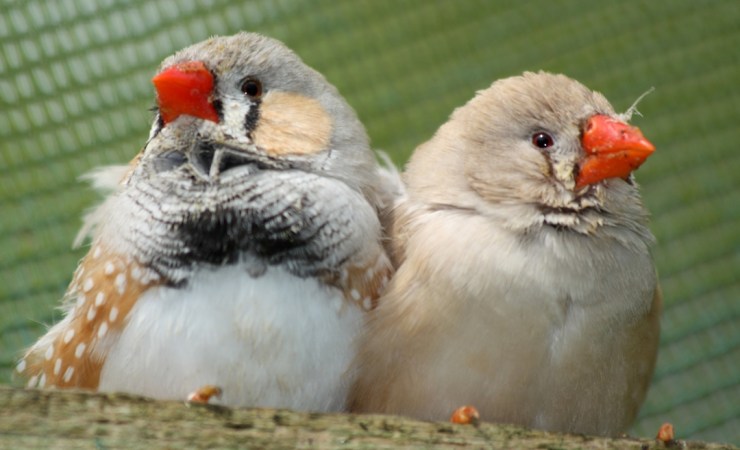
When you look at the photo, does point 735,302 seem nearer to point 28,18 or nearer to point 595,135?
point 595,135

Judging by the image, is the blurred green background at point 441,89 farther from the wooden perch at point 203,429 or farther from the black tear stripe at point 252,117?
the wooden perch at point 203,429

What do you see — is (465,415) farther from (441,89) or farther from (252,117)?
(441,89)

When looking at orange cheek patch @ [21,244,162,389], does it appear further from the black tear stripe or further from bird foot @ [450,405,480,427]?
bird foot @ [450,405,480,427]

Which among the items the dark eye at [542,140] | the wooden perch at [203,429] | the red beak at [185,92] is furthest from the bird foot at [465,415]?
the red beak at [185,92]

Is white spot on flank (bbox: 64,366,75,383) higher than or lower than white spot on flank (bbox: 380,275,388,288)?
higher

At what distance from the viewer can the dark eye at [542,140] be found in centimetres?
221

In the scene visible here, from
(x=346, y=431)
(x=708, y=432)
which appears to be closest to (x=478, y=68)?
(x=708, y=432)

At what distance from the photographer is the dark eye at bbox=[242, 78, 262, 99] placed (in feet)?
7.25

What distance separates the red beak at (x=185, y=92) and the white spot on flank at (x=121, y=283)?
Result: 0.94 feet

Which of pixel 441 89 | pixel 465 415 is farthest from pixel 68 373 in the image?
pixel 441 89

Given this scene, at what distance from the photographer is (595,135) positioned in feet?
7.09

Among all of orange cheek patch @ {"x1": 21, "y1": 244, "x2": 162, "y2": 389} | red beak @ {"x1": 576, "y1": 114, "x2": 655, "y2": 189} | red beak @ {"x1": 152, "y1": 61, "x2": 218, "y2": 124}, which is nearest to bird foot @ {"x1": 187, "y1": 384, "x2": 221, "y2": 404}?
orange cheek patch @ {"x1": 21, "y1": 244, "x2": 162, "y2": 389}

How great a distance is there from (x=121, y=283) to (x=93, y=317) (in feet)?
0.31

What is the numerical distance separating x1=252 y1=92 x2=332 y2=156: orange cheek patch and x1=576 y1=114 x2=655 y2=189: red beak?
0.47 m
